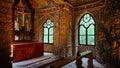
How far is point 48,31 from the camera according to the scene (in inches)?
330

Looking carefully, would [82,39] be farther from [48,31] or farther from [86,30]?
[48,31]

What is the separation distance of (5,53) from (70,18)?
5.06 m

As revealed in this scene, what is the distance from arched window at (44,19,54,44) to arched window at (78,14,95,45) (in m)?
1.92

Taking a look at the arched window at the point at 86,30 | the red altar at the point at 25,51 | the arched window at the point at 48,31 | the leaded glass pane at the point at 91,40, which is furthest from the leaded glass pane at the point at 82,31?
the red altar at the point at 25,51

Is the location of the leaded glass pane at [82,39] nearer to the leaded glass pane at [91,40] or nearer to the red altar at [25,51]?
the leaded glass pane at [91,40]

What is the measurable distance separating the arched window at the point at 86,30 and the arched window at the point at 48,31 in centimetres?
192

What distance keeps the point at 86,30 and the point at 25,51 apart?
3793 millimetres

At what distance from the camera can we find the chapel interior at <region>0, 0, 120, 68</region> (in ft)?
16.6

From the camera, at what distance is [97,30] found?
6.67 m

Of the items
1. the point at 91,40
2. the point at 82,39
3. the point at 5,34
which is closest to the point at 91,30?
the point at 91,40

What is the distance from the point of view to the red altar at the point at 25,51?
5113mm

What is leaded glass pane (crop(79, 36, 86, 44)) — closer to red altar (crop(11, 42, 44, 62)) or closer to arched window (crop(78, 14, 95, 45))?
arched window (crop(78, 14, 95, 45))

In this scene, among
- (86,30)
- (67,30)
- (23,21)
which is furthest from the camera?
(86,30)

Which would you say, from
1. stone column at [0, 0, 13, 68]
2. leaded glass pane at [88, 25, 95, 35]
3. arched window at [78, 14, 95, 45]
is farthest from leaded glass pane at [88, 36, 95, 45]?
stone column at [0, 0, 13, 68]
